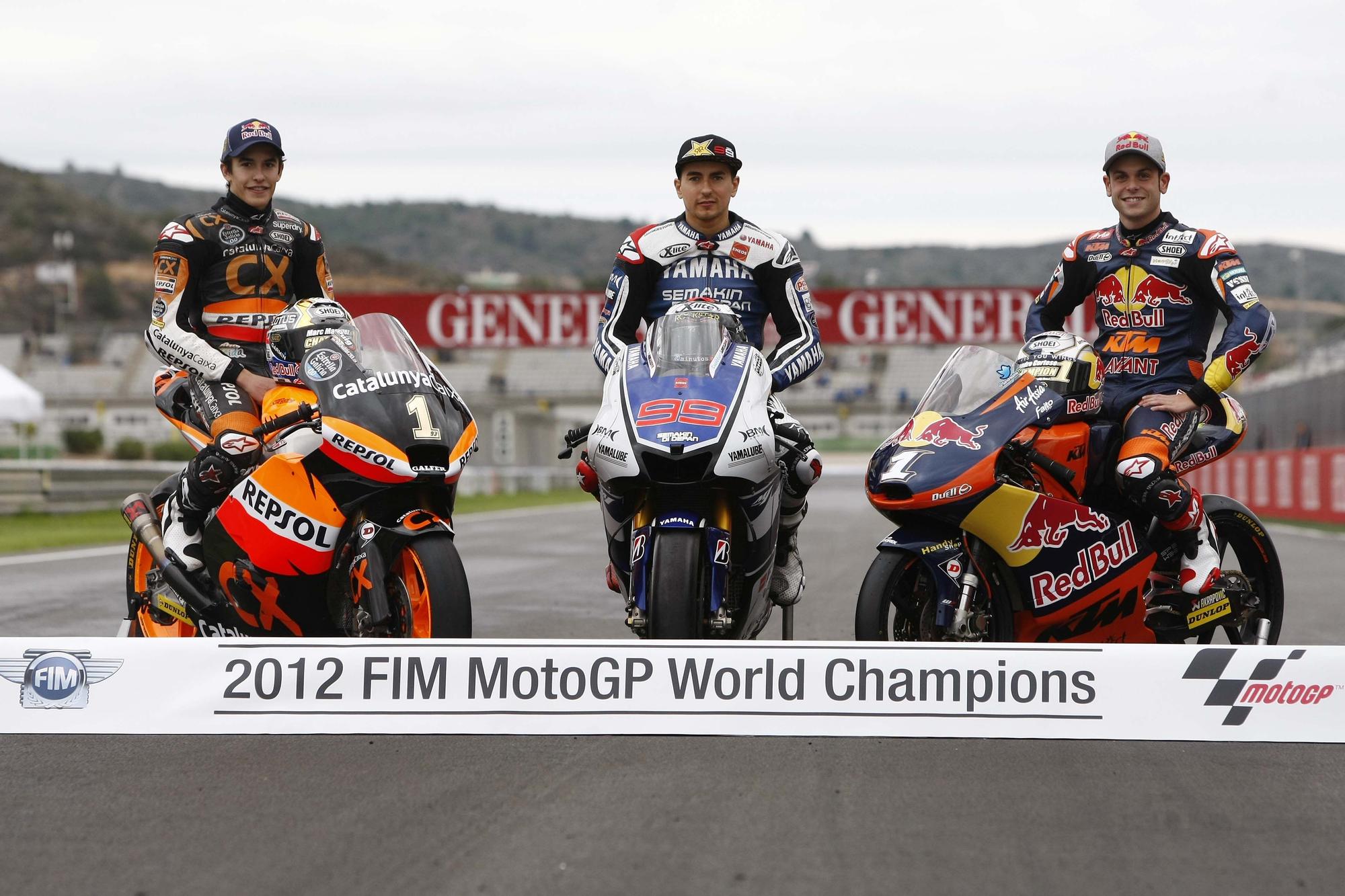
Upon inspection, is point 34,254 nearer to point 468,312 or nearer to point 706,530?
Result: point 468,312

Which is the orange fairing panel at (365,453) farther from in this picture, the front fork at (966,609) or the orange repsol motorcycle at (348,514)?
the front fork at (966,609)

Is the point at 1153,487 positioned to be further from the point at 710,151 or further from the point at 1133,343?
the point at 710,151

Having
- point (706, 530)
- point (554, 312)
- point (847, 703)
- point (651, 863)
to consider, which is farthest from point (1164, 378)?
point (554, 312)

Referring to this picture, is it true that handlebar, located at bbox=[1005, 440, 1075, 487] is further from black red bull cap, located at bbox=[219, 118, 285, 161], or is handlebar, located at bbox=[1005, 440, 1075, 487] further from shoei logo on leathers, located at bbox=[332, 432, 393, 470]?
black red bull cap, located at bbox=[219, 118, 285, 161]

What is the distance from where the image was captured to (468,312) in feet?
160

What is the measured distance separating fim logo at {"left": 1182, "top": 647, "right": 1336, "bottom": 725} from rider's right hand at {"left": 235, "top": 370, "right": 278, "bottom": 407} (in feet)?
11.2

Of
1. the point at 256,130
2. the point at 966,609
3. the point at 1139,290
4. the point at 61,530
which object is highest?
the point at 256,130

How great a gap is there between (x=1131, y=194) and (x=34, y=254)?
146m

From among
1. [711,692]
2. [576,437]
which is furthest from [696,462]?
[711,692]

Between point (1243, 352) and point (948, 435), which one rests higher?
point (1243, 352)

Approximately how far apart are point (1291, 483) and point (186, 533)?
852 inches

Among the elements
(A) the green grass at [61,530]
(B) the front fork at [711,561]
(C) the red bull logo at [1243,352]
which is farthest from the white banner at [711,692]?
(A) the green grass at [61,530]

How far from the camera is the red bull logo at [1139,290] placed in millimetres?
6469

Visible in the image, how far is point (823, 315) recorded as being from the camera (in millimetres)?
47719
